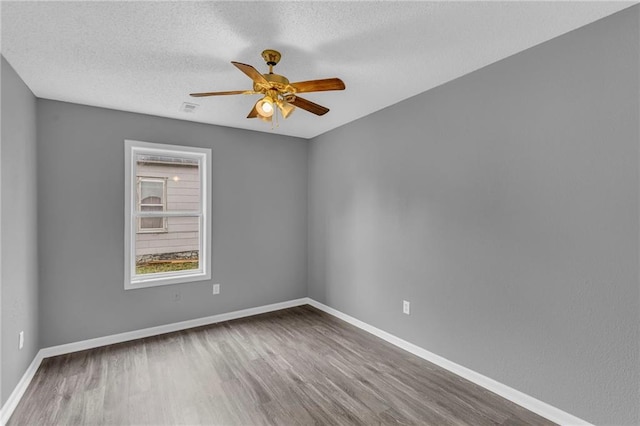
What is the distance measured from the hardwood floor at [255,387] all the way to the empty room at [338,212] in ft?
0.07

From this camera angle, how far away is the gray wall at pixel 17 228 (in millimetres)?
2283

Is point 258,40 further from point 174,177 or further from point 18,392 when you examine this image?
point 18,392

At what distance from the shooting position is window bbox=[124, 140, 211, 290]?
3.60 metres

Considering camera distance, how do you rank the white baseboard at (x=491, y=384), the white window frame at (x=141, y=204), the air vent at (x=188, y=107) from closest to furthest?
the white baseboard at (x=491, y=384)
the air vent at (x=188, y=107)
the white window frame at (x=141, y=204)

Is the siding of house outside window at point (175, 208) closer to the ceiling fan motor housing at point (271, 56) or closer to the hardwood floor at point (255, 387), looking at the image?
the hardwood floor at point (255, 387)

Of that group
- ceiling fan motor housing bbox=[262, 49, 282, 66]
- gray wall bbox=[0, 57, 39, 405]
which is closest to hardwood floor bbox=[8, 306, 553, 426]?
gray wall bbox=[0, 57, 39, 405]

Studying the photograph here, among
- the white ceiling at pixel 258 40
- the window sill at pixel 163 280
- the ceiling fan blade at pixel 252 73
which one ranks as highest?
the white ceiling at pixel 258 40

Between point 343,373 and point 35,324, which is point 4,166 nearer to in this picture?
point 35,324

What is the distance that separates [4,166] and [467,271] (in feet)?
12.0

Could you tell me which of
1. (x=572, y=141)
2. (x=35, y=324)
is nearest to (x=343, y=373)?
(x=572, y=141)

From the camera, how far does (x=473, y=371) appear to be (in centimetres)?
262

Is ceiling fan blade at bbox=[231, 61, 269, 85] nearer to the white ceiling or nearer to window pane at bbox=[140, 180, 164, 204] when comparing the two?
the white ceiling

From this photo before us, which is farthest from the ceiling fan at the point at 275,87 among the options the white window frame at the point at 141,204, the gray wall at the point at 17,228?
the white window frame at the point at 141,204

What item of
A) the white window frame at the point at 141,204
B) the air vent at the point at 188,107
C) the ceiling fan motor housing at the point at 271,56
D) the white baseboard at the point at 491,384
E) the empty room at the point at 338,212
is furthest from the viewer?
the white window frame at the point at 141,204
